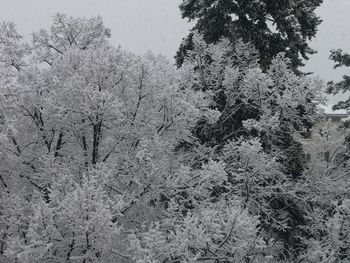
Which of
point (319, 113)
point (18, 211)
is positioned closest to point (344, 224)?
point (319, 113)

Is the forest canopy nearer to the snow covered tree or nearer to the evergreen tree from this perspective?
the snow covered tree

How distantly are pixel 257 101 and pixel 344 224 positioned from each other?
12.8 feet

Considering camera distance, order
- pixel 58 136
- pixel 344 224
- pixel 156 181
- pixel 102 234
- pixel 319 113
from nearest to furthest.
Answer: pixel 102 234 < pixel 156 181 < pixel 58 136 < pixel 344 224 < pixel 319 113

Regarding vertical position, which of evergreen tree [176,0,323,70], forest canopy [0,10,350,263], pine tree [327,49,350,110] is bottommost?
forest canopy [0,10,350,263]

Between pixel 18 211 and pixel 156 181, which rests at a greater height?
pixel 156 181

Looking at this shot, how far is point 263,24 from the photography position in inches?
628

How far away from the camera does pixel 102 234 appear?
7.72 meters

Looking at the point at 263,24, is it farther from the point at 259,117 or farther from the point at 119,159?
the point at 119,159

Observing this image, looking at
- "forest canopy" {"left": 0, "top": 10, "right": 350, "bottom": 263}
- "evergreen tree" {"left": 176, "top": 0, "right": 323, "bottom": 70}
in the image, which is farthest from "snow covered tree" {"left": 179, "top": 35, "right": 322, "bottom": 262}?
"evergreen tree" {"left": 176, "top": 0, "right": 323, "bottom": 70}

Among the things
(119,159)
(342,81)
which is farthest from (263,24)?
(119,159)

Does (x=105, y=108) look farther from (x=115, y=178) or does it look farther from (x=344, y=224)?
(x=344, y=224)

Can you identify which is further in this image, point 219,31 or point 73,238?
point 219,31

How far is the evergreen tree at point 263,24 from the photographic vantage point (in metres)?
15.4

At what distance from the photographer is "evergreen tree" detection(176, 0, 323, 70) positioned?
50.4ft
